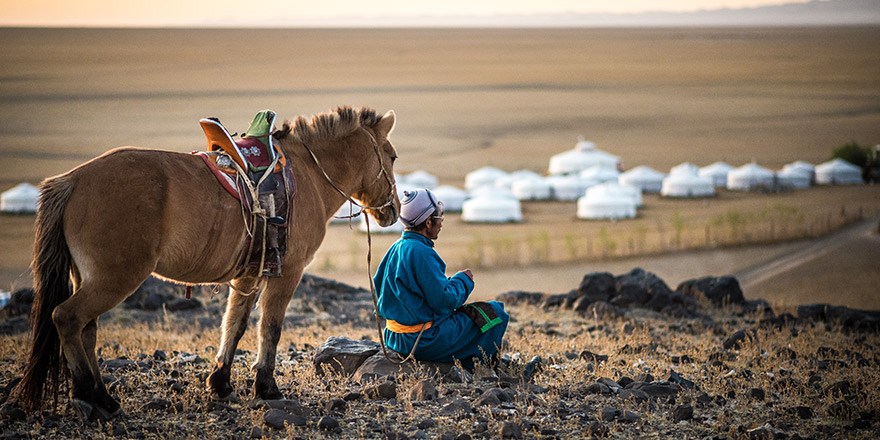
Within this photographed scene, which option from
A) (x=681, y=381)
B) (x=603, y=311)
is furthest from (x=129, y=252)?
(x=603, y=311)

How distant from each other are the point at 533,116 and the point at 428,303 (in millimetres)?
91894

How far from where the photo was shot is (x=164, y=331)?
10438 mm

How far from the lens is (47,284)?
4.91m

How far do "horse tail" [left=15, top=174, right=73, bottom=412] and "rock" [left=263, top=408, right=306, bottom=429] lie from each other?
4.22 ft

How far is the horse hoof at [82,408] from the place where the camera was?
5027 millimetres

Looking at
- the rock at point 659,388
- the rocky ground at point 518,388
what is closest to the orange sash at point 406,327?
the rocky ground at point 518,388

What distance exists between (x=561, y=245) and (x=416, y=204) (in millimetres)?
27874

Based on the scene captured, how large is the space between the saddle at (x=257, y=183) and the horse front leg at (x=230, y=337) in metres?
0.21

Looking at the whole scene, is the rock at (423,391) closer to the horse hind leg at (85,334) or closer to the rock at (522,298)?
the horse hind leg at (85,334)

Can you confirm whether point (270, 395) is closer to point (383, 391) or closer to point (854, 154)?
point (383, 391)

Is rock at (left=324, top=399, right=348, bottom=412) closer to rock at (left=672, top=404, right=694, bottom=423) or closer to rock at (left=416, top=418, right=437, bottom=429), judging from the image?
rock at (left=416, top=418, right=437, bottom=429)

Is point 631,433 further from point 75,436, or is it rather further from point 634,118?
point 634,118

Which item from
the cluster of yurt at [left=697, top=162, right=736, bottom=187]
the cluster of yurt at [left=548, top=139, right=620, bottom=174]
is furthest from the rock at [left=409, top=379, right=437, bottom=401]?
the cluster of yurt at [left=548, top=139, right=620, bottom=174]

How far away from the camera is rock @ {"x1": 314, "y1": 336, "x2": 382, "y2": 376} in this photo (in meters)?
6.72
